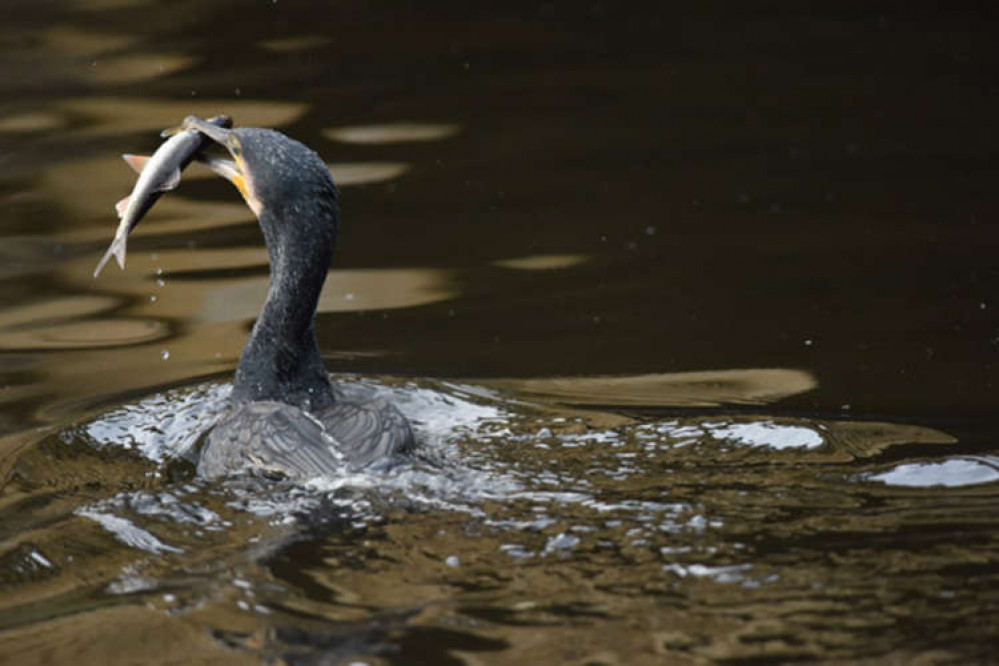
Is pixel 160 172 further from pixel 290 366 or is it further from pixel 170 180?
pixel 290 366

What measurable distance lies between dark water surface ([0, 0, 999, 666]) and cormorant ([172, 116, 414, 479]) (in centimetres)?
17

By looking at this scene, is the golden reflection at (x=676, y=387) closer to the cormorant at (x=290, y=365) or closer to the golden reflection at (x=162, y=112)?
the cormorant at (x=290, y=365)

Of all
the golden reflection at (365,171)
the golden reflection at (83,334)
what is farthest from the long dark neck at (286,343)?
the golden reflection at (365,171)

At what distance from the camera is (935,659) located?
462 cm

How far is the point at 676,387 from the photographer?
24.5 feet

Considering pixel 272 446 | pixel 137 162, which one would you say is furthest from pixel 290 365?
pixel 137 162

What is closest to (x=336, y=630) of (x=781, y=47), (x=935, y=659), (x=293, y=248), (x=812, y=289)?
(x=935, y=659)

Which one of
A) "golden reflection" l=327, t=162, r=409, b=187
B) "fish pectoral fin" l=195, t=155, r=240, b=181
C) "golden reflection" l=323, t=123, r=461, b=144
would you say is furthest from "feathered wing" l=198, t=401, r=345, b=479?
"golden reflection" l=323, t=123, r=461, b=144

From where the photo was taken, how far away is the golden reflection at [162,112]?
10398mm

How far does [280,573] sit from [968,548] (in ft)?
7.18

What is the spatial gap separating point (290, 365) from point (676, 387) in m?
1.71

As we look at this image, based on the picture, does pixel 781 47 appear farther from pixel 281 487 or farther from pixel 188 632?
pixel 188 632

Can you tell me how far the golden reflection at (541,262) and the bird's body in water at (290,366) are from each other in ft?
5.42

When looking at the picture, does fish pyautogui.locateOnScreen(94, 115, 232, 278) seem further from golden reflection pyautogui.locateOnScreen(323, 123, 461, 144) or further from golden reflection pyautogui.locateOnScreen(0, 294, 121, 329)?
golden reflection pyautogui.locateOnScreen(323, 123, 461, 144)
